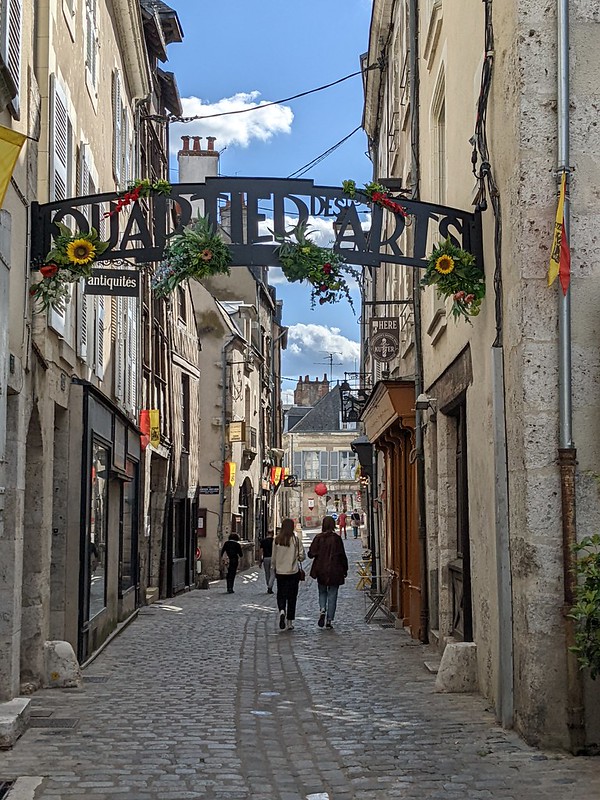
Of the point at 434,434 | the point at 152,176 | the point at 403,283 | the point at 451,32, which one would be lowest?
the point at 434,434

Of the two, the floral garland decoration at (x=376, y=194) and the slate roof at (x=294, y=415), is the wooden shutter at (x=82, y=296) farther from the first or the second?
the slate roof at (x=294, y=415)

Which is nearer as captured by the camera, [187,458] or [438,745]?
[438,745]

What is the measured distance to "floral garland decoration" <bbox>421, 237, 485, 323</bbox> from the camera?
8477mm

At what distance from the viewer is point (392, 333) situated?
1681 centimetres

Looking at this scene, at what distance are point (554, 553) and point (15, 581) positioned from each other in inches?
149

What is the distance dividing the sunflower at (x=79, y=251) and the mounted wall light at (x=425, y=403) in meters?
4.90

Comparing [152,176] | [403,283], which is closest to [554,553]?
[403,283]

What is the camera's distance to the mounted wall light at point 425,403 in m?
12.6

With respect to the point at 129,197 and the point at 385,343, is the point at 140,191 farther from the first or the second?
the point at 385,343

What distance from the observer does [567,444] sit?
7.00 m

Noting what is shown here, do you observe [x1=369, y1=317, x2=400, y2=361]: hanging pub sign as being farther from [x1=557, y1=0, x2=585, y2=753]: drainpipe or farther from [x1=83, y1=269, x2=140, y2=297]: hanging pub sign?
[x1=557, y1=0, x2=585, y2=753]: drainpipe

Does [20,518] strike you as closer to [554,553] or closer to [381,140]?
[554,553]

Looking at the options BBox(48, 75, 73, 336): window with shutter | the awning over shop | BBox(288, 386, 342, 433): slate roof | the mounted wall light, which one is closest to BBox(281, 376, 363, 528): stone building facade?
BBox(288, 386, 342, 433): slate roof

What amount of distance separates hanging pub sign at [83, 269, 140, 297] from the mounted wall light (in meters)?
3.28
